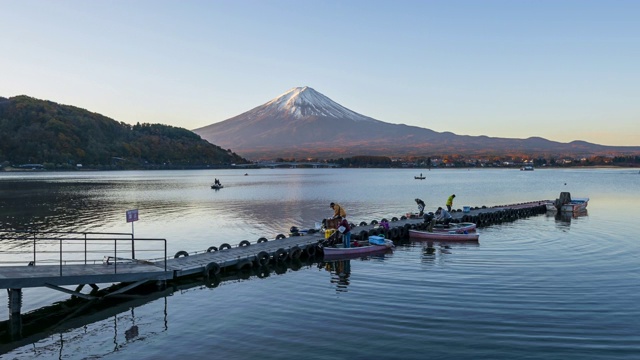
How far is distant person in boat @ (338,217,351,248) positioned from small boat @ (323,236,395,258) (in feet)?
1.02

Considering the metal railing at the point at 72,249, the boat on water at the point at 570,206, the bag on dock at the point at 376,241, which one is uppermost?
the boat on water at the point at 570,206

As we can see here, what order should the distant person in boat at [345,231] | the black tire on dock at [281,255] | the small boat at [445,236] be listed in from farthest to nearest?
the small boat at [445,236], the distant person in boat at [345,231], the black tire on dock at [281,255]

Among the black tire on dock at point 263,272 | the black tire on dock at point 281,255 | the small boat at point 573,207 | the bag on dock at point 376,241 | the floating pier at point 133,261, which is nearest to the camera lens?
the floating pier at point 133,261

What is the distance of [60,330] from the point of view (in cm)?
1441

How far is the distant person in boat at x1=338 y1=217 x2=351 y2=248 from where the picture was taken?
2478 cm

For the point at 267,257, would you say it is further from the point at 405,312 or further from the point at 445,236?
the point at 445,236

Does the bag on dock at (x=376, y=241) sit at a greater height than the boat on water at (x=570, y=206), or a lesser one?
lesser

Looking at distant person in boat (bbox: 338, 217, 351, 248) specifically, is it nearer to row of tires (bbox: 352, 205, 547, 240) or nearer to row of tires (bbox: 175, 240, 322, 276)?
row of tires (bbox: 175, 240, 322, 276)

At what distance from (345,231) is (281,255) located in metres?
3.53

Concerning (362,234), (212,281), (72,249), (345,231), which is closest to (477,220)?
(362,234)

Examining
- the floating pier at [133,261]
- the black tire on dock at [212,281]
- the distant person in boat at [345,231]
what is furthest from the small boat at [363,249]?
the black tire on dock at [212,281]

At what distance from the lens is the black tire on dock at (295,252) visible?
24.2m

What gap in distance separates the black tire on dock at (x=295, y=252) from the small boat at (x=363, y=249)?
1.37 metres

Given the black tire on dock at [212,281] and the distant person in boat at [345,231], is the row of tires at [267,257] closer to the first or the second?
the black tire on dock at [212,281]
